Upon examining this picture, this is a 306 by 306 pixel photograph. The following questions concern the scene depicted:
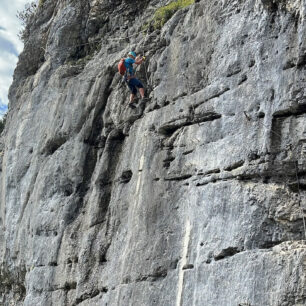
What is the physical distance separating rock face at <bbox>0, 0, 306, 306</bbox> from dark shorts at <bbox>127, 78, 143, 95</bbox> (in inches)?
14.3

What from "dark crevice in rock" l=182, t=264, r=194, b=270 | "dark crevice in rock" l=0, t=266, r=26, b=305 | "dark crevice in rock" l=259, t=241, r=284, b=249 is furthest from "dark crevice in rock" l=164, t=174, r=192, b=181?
"dark crevice in rock" l=0, t=266, r=26, b=305

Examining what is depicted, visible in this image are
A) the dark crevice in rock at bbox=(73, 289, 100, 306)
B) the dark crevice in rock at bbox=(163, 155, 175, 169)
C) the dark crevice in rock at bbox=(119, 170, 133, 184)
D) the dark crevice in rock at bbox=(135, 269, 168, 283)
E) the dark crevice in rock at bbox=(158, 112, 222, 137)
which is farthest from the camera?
the dark crevice in rock at bbox=(119, 170, 133, 184)

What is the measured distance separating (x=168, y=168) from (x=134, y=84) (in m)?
3.55

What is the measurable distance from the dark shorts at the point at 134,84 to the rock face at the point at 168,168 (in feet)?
1.19

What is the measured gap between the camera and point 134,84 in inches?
646

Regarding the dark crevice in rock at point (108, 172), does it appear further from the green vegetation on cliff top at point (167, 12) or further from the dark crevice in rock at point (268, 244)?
the dark crevice in rock at point (268, 244)

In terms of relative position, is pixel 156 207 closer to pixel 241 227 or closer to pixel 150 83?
pixel 241 227

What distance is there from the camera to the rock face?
1111 cm

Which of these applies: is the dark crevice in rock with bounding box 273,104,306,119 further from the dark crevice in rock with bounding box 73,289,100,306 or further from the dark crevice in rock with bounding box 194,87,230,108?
the dark crevice in rock with bounding box 73,289,100,306

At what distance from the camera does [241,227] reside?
1118 centimetres

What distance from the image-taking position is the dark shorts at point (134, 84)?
53.6 feet

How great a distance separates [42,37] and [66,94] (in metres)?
5.74

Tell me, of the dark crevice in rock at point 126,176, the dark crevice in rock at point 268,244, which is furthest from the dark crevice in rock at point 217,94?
the dark crevice in rock at point 268,244

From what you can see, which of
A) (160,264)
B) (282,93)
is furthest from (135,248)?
(282,93)
